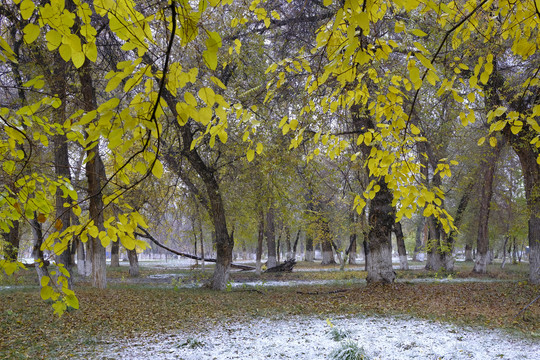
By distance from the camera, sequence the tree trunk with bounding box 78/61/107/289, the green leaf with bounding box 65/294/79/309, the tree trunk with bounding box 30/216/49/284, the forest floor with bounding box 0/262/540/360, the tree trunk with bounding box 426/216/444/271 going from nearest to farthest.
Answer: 1. the green leaf with bounding box 65/294/79/309
2. the tree trunk with bounding box 30/216/49/284
3. the forest floor with bounding box 0/262/540/360
4. the tree trunk with bounding box 78/61/107/289
5. the tree trunk with bounding box 426/216/444/271

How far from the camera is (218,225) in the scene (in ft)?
36.4

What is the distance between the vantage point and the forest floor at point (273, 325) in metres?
4.92

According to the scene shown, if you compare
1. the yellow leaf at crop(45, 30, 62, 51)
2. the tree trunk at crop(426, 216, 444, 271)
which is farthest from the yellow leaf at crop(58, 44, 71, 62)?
the tree trunk at crop(426, 216, 444, 271)

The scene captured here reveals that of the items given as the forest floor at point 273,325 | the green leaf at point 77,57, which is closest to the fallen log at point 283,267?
the forest floor at point 273,325

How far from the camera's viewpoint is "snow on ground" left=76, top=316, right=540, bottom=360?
15.6 ft

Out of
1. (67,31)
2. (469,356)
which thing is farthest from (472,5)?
(469,356)

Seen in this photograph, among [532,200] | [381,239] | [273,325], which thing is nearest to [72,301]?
[273,325]

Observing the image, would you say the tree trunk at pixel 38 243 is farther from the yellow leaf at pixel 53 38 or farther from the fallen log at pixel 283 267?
the fallen log at pixel 283 267

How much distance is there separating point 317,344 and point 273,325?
1412 mm

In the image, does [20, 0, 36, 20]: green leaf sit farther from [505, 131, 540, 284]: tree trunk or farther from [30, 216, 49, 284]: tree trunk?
[505, 131, 540, 284]: tree trunk

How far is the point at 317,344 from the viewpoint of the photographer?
5258 mm

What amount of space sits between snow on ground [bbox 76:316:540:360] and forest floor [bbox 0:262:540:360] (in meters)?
0.01

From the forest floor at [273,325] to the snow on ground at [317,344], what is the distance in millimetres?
13

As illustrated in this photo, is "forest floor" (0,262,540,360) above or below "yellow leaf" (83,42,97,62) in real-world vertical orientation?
below
